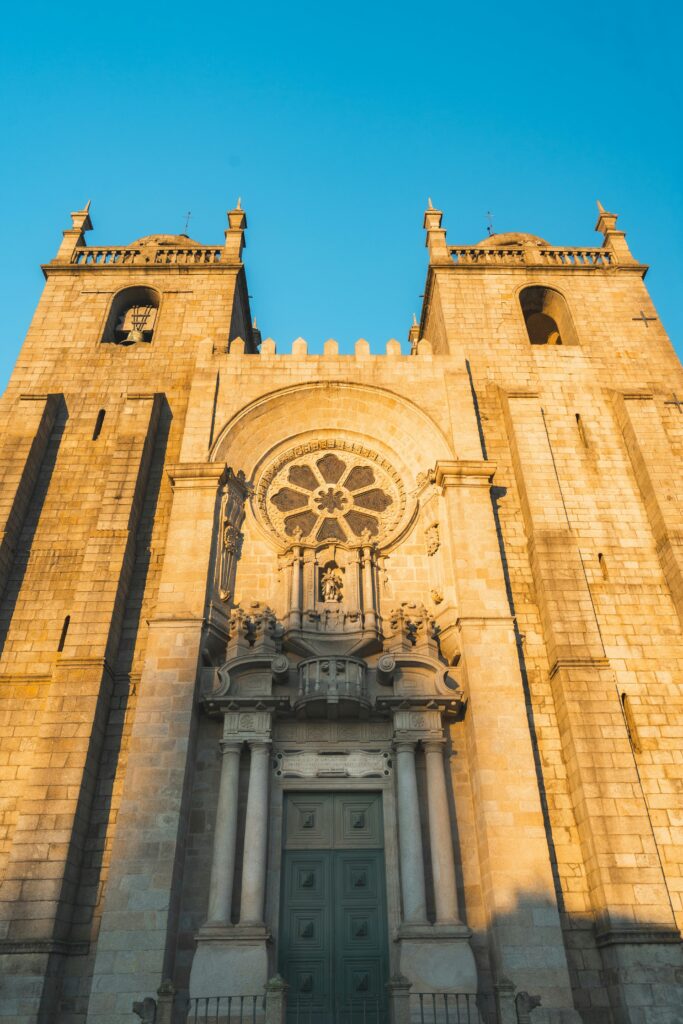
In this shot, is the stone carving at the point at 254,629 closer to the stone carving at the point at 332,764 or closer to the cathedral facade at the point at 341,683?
the cathedral facade at the point at 341,683

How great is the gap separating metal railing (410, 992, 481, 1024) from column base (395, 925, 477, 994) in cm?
11

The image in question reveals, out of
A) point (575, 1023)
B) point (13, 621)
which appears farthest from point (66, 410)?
point (575, 1023)

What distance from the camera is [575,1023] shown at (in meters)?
10.2

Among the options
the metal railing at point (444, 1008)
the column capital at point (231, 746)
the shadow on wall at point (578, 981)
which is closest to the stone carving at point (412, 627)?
the column capital at point (231, 746)

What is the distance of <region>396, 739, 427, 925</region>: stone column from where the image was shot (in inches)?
450

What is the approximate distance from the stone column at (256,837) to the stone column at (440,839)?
267 centimetres

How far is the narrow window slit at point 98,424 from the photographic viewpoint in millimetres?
→ 17419

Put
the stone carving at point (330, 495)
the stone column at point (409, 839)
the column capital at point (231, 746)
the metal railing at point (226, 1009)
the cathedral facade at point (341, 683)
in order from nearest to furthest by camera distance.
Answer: the metal railing at point (226, 1009) < the cathedral facade at point (341, 683) < the stone column at point (409, 839) < the column capital at point (231, 746) < the stone carving at point (330, 495)

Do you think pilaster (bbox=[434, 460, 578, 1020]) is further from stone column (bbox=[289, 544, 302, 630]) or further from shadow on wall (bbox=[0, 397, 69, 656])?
shadow on wall (bbox=[0, 397, 69, 656])

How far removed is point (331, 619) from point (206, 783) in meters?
3.71

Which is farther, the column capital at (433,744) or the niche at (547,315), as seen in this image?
the niche at (547,315)

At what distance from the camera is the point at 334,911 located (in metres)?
11.9

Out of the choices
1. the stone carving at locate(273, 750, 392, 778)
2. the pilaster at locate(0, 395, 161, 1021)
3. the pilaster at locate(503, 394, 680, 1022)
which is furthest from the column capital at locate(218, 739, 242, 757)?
the pilaster at locate(503, 394, 680, 1022)

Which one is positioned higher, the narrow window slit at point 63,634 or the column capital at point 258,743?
the narrow window slit at point 63,634
